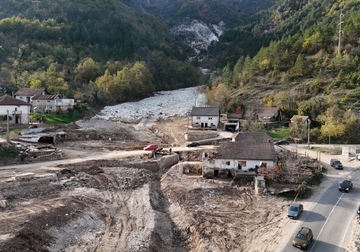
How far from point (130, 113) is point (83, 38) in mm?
60238

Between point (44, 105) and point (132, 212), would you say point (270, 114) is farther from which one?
point (44, 105)

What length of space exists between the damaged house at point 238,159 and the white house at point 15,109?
102 ft

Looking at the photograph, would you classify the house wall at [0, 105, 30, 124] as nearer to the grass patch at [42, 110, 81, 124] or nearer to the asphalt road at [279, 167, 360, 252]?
the grass patch at [42, 110, 81, 124]

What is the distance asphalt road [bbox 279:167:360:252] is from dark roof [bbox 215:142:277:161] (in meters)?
6.21

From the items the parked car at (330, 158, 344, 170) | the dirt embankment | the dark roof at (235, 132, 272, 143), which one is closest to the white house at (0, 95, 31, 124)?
the dirt embankment

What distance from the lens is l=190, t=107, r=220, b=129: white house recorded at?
59500 millimetres

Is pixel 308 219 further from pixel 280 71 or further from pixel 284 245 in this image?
pixel 280 71

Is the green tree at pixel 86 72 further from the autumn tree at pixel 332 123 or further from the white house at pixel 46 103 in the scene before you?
the autumn tree at pixel 332 123

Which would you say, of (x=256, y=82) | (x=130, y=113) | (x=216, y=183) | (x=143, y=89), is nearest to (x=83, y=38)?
(x=143, y=89)

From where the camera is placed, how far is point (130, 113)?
8131 centimetres

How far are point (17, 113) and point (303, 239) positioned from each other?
150 feet

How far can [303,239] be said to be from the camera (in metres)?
21.4

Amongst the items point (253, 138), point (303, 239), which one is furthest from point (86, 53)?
point (303, 239)

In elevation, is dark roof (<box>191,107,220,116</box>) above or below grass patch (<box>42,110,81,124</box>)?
above
